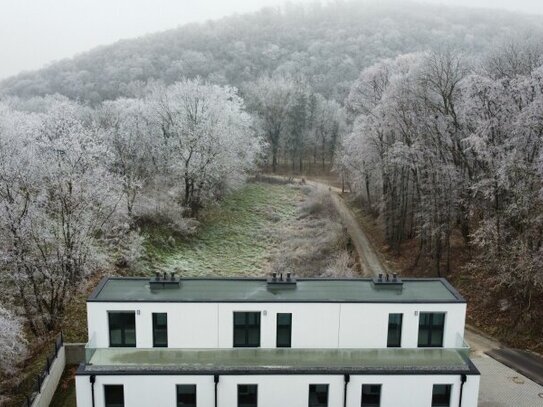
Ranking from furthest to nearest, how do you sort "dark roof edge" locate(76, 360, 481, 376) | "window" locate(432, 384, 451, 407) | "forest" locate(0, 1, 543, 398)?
"forest" locate(0, 1, 543, 398) < "window" locate(432, 384, 451, 407) < "dark roof edge" locate(76, 360, 481, 376)

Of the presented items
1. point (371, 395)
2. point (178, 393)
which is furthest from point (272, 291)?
point (371, 395)

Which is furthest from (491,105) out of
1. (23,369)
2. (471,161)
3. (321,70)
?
(321,70)

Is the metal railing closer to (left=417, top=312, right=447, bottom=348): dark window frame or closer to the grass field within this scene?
the grass field

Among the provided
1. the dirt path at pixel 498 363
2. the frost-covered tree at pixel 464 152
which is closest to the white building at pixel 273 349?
the dirt path at pixel 498 363

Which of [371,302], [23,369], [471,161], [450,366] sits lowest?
[23,369]

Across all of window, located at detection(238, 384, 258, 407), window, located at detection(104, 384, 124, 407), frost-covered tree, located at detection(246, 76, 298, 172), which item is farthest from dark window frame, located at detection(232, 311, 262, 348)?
frost-covered tree, located at detection(246, 76, 298, 172)

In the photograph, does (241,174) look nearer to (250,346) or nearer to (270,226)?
(270,226)
